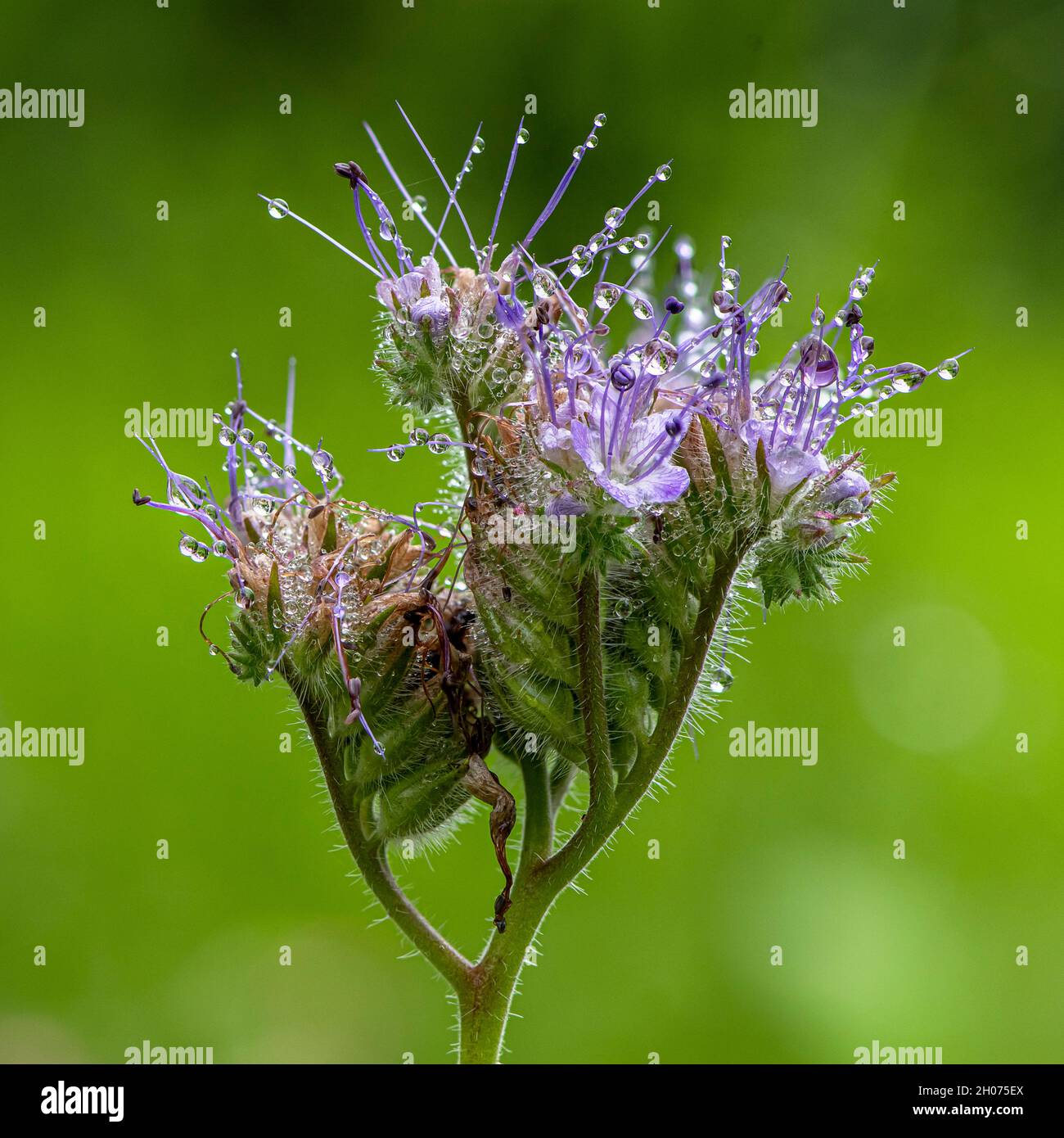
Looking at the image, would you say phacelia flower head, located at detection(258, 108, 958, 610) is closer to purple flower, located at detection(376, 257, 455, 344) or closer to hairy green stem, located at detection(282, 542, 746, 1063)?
purple flower, located at detection(376, 257, 455, 344)

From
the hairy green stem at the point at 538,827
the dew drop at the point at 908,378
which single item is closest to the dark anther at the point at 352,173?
the hairy green stem at the point at 538,827

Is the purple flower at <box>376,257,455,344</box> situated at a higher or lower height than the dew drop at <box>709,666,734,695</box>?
higher

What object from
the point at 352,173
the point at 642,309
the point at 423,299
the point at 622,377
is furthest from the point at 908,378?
the point at 352,173

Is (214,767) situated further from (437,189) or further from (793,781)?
(437,189)

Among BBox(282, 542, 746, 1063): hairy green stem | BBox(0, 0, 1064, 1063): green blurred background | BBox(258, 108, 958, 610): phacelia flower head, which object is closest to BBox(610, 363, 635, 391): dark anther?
BBox(258, 108, 958, 610): phacelia flower head

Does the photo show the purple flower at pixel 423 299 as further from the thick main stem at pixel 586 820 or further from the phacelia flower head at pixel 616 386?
the thick main stem at pixel 586 820

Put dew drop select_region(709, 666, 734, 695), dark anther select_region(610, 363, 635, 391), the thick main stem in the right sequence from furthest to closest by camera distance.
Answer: dew drop select_region(709, 666, 734, 695) < the thick main stem < dark anther select_region(610, 363, 635, 391)

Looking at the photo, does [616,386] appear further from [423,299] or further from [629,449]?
[423,299]

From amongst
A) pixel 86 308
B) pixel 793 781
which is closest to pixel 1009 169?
pixel 793 781

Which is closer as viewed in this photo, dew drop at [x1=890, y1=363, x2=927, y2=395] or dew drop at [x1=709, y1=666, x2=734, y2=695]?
dew drop at [x1=890, y1=363, x2=927, y2=395]
